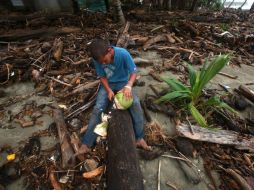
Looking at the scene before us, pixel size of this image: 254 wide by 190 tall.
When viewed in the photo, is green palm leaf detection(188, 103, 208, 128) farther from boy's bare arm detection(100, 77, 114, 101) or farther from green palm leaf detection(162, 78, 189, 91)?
boy's bare arm detection(100, 77, 114, 101)

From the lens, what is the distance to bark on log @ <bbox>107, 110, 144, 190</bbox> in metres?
2.01

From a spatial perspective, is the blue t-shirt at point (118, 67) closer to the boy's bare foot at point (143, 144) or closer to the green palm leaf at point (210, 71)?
the boy's bare foot at point (143, 144)

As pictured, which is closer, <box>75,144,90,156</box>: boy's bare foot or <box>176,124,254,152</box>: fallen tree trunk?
<box>75,144,90,156</box>: boy's bare foot

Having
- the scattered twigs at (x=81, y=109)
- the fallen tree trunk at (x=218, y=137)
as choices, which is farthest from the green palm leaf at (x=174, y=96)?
the scattered twigs at (x=81, y=109)

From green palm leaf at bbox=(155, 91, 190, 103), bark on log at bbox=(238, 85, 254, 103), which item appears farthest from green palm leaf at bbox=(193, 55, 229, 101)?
bark on log at bbox=(238, 85, 254, 103)

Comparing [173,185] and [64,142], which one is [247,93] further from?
[64,142]

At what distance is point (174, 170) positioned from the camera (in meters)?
2.68

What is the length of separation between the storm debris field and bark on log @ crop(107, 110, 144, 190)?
0.46 meters

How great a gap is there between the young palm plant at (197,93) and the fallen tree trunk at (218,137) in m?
0.14

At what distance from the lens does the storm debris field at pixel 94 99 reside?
2639 mm

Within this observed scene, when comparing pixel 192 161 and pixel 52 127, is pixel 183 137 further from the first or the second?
pixel 52 127

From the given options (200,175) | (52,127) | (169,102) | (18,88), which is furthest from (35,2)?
(200,175)

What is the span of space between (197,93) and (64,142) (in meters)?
2.16

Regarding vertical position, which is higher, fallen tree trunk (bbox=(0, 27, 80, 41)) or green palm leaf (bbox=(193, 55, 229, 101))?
fallen tree trunk (bbox=(0, 27, 80, 41))
